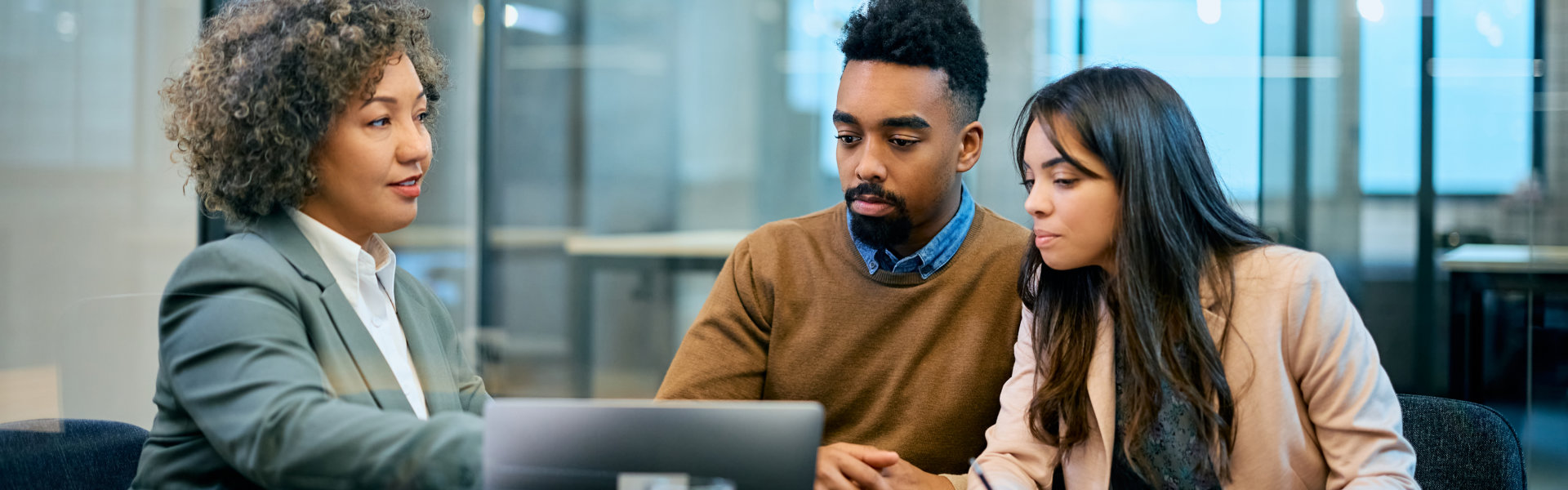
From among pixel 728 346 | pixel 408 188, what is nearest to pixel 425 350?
pixel 408 188

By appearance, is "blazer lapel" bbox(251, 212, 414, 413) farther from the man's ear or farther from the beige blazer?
the man's ear

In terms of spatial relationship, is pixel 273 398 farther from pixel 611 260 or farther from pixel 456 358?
pixel 611 260

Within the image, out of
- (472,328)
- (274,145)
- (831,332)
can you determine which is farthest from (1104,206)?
(472,328)

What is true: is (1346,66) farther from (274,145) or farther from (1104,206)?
(274,145)

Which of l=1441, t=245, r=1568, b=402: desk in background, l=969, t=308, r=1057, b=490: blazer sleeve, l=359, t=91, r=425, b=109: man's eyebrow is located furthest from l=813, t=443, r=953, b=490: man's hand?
l=1441, t=245, r=1568, b=402: desk in background

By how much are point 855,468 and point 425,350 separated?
556mm

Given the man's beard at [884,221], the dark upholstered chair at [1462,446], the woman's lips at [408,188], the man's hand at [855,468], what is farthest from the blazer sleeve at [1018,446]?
the woman's lips at [408,188]

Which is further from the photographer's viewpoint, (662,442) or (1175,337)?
(1175,337)

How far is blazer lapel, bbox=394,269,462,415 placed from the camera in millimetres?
1173

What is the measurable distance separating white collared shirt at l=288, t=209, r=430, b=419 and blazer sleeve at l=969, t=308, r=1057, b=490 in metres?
0.73

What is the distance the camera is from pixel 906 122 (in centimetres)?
158

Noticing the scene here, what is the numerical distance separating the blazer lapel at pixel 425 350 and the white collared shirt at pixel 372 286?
0.03 feet

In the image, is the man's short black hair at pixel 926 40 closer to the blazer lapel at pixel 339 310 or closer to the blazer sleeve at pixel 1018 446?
the blazer sleeve at pixel 1018 446

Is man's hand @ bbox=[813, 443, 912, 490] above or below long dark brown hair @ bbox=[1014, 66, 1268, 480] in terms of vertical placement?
below
